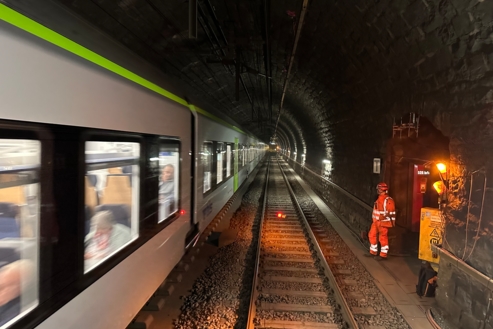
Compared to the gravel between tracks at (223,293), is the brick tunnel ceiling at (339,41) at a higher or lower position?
higher

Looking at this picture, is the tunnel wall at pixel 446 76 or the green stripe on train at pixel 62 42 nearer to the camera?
the green stripe on train at pixel 62 42

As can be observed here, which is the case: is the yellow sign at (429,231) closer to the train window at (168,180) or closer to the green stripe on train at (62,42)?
the train window at (168,180)

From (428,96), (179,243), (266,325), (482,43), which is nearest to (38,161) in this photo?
(179,243)

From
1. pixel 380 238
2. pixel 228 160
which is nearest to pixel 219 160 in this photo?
pixel 228 160

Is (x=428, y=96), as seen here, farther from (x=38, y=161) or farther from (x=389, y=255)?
(x=38, y=161)

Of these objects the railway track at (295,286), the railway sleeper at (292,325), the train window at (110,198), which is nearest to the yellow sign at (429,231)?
the railway track at (295,286)

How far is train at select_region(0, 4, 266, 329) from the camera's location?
1813 mm

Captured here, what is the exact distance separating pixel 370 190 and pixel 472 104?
4.82 meters

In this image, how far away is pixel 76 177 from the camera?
2.34 meters

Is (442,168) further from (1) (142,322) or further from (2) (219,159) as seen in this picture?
(1) (142,322)

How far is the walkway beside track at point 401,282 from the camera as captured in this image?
4826 mm

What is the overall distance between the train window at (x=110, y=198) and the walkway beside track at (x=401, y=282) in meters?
3.43

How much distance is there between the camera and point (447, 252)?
4820 millimetres

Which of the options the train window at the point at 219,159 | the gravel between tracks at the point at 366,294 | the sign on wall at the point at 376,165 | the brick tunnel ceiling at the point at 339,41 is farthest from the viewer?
the train window at the point at 219,159
